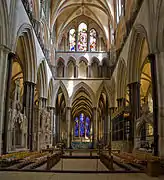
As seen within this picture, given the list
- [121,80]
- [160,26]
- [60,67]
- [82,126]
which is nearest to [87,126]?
[82,126]

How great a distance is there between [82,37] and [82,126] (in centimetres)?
1964

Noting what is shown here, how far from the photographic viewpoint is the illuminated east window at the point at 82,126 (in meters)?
42.8

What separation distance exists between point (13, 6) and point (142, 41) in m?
7.59

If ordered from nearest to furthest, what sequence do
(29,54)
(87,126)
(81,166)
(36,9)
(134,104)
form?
(81,166) → (134,104) → (29,54) → (36,9) → (87,126)

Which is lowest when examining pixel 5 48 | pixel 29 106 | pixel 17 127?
pixel 17 127

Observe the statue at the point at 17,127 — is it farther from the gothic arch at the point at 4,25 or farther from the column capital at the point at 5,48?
the gothic arch at the point at 4,25

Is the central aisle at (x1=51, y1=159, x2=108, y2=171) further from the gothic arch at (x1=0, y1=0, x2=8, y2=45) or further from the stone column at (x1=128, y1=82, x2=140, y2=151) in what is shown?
the gothic arch at (x1=0, y1=0, x2=8, y2=45)

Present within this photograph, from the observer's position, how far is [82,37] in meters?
→ 28.3

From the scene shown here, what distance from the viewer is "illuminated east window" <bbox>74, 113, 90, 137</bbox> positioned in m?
42.8

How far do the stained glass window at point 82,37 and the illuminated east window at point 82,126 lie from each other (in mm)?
18917

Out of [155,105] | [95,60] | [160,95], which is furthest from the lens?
[95,60]

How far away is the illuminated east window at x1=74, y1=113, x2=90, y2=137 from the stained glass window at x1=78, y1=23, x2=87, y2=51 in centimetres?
1892

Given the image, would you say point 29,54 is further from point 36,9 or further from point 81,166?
point 81,166

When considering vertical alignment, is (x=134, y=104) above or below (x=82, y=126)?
above
